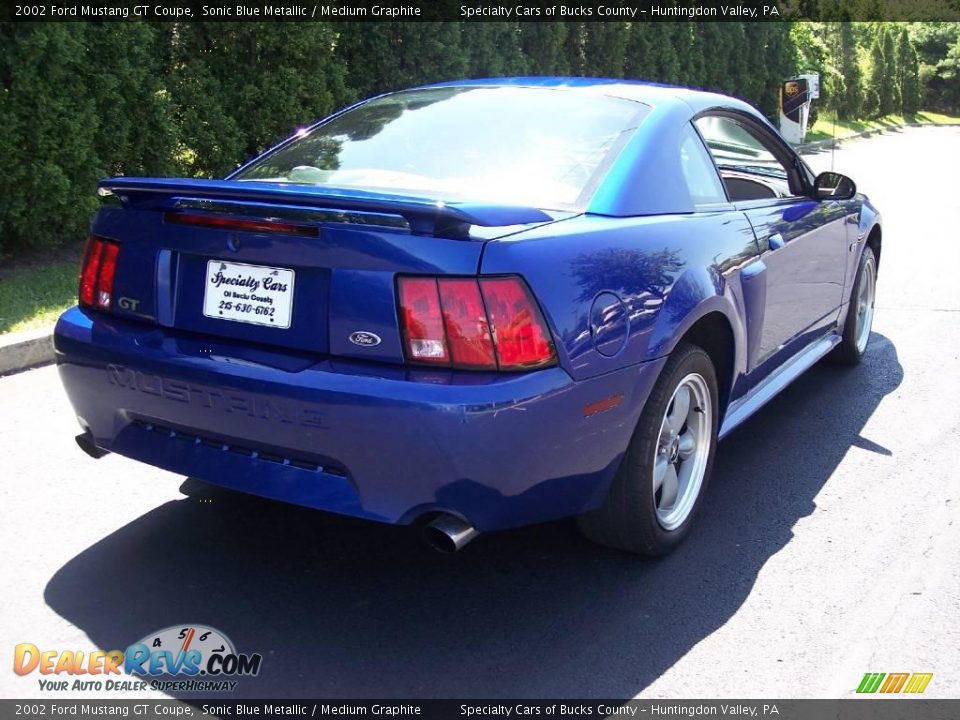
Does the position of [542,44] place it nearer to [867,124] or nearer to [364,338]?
[364,338]

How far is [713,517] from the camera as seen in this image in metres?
3.89

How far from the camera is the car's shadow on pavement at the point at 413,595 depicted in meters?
2.82

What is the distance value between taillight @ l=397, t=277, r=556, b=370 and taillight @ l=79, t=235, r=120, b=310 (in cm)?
109

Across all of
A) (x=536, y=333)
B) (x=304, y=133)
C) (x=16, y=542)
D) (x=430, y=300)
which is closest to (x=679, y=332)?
(x=536, y=333)

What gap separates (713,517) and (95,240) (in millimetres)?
2391

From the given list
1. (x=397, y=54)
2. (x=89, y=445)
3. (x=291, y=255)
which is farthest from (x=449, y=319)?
(x=397, y=54)

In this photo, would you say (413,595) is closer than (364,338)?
No

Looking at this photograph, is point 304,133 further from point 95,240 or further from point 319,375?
point 319,375

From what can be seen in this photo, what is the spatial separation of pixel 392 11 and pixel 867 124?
1198 inches

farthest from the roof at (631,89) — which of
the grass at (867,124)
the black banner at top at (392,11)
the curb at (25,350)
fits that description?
the grass at (867,124)

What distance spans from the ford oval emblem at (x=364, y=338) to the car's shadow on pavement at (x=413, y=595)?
2.79ft

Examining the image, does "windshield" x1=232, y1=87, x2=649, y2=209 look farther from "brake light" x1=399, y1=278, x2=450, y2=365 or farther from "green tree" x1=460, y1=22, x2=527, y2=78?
"green tree" x1=460, y1=22, x2=527, y2=78

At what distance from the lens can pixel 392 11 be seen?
11695 millimetres

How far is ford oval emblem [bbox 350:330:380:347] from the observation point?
279 centimetres
